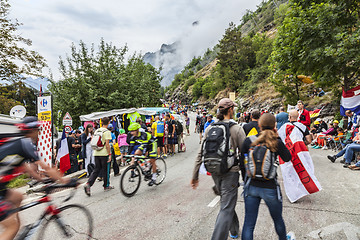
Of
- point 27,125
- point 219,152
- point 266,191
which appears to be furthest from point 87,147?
point 266,191

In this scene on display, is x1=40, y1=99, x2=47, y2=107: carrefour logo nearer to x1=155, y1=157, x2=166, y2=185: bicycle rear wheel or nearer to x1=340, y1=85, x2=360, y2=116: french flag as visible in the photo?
x1=155, y1=157, x2=166, y2=185: bicycle rear wheel

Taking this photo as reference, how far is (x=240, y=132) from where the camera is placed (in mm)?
2967

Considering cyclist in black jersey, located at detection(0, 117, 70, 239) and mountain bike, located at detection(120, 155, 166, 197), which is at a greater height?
cyclist in black jersey, located at detection(0, 117, 70, 239)

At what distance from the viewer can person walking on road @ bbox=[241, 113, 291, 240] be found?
2.64 meters

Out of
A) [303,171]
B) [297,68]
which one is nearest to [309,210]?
[303,171]

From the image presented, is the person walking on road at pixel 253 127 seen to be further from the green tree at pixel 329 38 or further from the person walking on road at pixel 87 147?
the green tree at pixel 329 38

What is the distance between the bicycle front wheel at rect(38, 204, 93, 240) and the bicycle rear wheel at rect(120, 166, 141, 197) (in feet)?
5.92

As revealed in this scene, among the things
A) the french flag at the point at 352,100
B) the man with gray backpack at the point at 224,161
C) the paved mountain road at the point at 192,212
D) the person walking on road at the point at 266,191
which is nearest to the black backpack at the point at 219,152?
the man with gray backpack at the point at 224,161

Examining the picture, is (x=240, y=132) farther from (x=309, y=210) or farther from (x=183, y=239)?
(x=309, y=210)

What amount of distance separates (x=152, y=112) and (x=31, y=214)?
10516 millimetres

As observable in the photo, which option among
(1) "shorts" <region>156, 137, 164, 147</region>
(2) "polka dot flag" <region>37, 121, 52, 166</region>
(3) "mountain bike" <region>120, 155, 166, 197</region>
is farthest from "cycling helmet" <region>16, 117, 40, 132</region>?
(1) "shorts" <region>156, 137, 164, 147</region>

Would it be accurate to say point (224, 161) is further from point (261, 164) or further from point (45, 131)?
point (45, 131)

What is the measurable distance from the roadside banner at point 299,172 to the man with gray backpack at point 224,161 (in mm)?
2525

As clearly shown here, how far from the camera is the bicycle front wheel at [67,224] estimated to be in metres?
3.10
